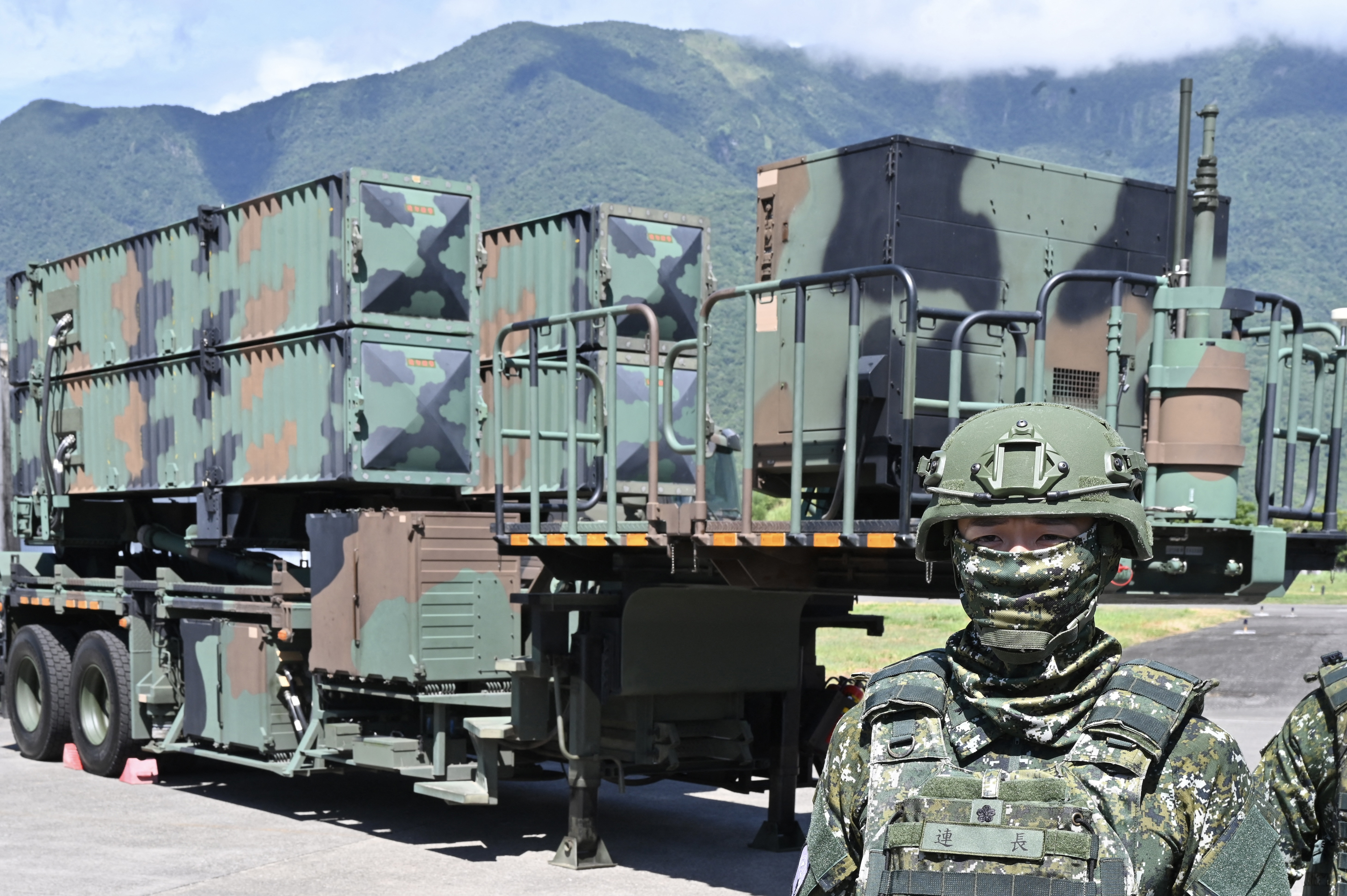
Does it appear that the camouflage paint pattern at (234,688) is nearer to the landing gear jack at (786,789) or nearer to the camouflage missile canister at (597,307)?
the camouflage missile canister at (597,307)

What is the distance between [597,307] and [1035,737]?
28.7 feet

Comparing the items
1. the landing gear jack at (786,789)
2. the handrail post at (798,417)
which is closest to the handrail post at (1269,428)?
the handrail post at (798,417)

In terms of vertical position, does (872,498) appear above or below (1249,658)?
above

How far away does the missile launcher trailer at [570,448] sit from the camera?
7273mm

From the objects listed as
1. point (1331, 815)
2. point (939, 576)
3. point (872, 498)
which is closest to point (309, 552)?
point (872, 498)

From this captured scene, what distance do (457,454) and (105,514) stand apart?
4.83 m

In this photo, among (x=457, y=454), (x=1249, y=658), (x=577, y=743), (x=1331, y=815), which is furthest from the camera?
(x=1249, y=658)

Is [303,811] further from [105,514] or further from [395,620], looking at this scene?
[105,514]

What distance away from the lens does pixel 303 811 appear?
37.1 ft

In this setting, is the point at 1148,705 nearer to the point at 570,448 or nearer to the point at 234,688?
the point at 570,448

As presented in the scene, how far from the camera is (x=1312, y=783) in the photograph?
4.03 m

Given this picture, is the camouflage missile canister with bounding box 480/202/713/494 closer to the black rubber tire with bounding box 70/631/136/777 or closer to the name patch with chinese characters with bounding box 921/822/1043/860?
the black rubber tire with bounding box 70/631/136/777

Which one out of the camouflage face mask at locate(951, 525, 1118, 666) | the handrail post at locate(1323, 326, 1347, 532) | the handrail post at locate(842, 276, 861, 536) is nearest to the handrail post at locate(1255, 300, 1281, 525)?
the handrail post at locate(1323, 326, 1347, 532)

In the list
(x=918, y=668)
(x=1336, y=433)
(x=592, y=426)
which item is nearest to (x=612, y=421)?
(x=592, y=426)
